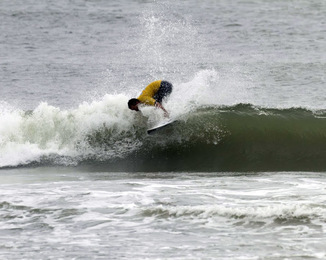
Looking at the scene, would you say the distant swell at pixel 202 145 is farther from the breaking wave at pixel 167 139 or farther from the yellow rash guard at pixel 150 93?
the yellow rash guard at pixel 150 93

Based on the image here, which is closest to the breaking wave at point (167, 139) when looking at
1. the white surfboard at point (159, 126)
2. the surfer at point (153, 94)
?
the white surfboard at point (159, 126)

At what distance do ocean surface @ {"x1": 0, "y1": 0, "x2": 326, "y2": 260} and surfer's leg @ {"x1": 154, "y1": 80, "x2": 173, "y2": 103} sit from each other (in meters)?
0.28

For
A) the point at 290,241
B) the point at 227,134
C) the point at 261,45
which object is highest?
the point at 261,45

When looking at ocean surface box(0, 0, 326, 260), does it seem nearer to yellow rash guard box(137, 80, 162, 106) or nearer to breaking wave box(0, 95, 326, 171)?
breaking wave box(0, 95, 326, 171)

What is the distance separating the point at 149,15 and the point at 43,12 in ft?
18.3

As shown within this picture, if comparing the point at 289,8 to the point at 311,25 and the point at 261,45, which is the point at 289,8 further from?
the point at 261,45

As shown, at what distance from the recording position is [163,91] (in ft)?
45.7

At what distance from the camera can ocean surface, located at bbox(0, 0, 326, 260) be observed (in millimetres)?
8711

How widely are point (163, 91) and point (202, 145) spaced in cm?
161

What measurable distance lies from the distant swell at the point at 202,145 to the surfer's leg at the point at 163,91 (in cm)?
80

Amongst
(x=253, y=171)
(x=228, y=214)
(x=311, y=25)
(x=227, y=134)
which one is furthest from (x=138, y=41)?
(x=228, y=214)

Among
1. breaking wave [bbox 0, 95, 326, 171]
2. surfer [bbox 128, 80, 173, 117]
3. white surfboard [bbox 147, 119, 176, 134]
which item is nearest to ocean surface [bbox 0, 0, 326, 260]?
breaking wave [bbox 0, 95, 326, 171]

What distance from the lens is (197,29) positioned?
3034 cm

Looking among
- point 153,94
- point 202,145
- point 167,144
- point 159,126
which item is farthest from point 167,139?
point 153,94
